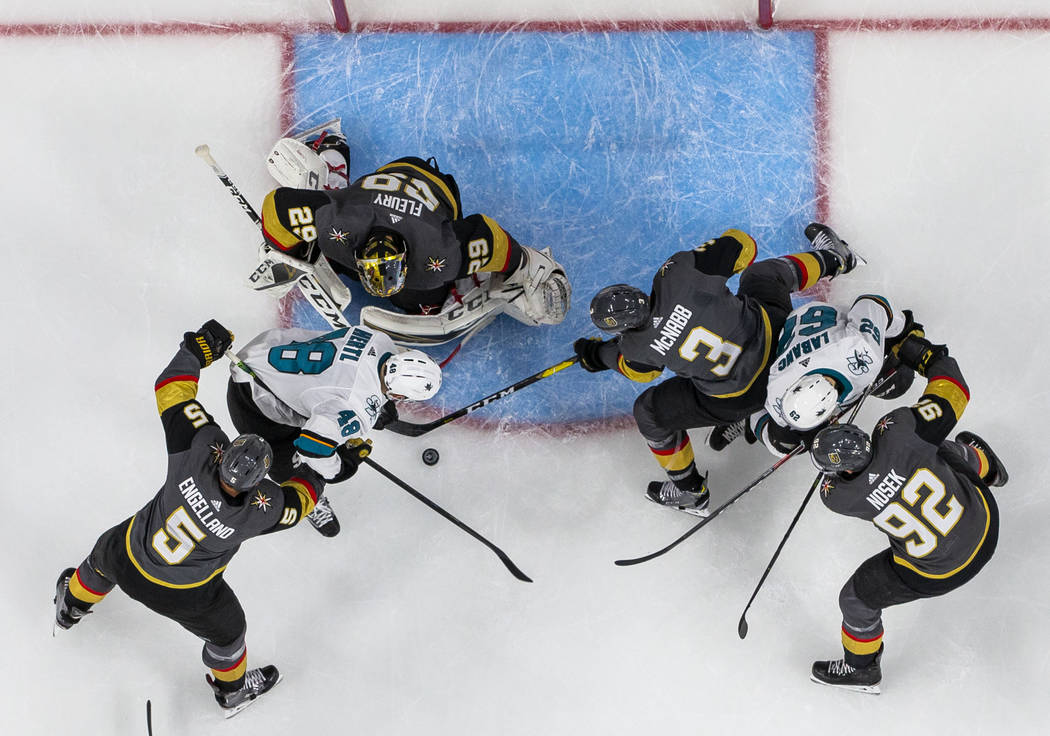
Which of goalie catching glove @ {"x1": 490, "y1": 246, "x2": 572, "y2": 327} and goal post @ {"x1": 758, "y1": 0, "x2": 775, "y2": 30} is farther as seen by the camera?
goal post @ {"x1": 758, "y1": 0, "x2": 775, "y2": 30}

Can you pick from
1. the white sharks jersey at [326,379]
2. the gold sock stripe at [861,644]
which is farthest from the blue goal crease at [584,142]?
the gold sock stripe at [861,644]

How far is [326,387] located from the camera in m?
3.79

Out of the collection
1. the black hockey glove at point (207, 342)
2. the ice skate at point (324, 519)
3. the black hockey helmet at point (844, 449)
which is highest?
the black hockey glove at point (207, 342)

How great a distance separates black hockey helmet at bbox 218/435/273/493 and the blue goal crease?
4.46 feet

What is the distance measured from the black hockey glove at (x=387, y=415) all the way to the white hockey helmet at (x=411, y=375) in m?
0.48

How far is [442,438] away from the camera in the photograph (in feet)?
15.1

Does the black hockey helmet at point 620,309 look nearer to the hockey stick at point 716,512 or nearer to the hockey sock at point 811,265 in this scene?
the hockey sock at point 811,265

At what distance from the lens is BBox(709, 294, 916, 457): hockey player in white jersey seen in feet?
11.4

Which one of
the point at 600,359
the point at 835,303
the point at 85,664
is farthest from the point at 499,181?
the point at 85,664

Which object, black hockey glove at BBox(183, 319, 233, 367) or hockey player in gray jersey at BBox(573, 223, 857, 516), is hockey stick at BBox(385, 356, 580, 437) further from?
black hockey glove at BBox(183, 319, 233, 367)

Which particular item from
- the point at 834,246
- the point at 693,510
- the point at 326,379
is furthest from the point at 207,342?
the point at 834,246

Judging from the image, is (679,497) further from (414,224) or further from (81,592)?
(81,592)

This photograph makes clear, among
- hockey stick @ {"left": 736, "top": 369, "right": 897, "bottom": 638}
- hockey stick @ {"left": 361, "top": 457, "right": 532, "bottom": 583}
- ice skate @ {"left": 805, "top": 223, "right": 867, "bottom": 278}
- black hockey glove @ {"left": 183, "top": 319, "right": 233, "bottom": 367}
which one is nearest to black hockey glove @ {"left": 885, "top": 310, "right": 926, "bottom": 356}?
hockey stick @ {"left": 736, "top": 369, "right": 897, "bottom": 638}

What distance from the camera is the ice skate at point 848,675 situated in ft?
13.9
